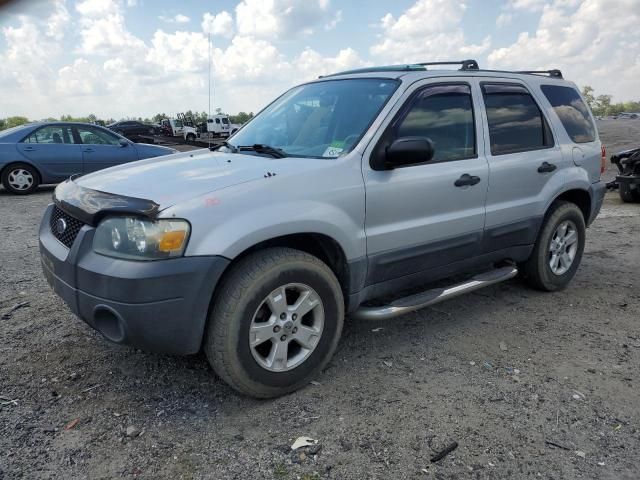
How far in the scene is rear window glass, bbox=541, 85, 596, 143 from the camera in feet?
15.8

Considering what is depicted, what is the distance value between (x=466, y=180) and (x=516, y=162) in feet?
2.21

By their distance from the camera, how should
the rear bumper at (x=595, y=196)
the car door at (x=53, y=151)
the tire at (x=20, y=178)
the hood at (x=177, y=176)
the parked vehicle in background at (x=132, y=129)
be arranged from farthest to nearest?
the parked vehicle in background at (x=132, y=129) < the car door at (x=53, y=151) < the tire at (x=20, y=178) < the rear bumper at (x=595, y=196) < the hood at (x=177, y=176)

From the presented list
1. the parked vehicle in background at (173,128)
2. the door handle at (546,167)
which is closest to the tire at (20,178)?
the door handle at (546,167)

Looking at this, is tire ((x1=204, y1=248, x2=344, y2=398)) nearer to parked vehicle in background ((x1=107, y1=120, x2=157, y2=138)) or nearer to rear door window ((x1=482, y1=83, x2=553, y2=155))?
rear door window ((x1=482, y1=83, x2=553, y2=155))

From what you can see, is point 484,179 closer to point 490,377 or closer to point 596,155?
point 490,377

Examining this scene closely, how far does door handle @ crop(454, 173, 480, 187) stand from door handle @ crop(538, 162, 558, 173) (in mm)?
854

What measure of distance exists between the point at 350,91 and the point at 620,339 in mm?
2673

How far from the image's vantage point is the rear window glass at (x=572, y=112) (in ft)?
15.8

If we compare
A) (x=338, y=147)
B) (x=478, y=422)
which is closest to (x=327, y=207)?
(x=338, y=147)

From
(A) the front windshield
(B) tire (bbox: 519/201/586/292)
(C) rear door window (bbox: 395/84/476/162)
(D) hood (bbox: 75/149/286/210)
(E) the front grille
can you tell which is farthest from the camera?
(B) tire (bbox: 519/201/586/292)

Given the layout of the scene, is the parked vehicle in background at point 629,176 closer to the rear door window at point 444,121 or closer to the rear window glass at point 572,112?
the rear window glass at point 572,112

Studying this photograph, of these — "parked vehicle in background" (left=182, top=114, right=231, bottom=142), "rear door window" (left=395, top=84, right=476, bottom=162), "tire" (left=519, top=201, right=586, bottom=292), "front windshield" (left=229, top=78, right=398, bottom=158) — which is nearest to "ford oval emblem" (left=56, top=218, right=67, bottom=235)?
"front windshield" (left=229, top=78, right=398, bottom=158)

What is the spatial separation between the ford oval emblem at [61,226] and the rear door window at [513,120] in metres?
2.99

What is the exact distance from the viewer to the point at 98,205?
2.87m
